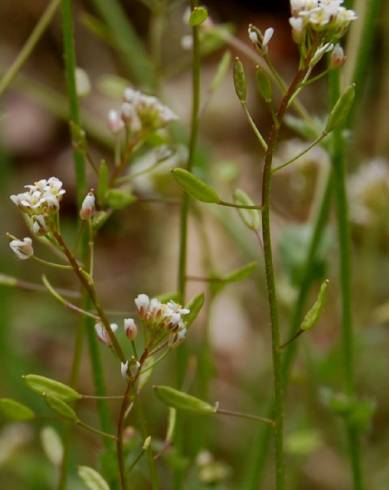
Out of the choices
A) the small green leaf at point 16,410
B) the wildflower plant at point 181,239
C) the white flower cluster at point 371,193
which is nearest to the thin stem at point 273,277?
the wildflower plant at point 181,239

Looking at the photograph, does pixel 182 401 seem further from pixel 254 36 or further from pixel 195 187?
pixel 254 36

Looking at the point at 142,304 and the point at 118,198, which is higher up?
the point at 118,198

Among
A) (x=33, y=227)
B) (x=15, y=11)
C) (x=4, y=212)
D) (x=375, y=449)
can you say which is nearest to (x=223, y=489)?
(x=33, y=227)

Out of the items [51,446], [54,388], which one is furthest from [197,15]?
[51,446]

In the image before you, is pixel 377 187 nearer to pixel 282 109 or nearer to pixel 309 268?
pixel 309 268

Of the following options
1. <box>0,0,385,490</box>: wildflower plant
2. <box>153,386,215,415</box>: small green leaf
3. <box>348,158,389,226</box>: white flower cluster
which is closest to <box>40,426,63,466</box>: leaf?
<box>0,0,385,490</box>: wildflower plant

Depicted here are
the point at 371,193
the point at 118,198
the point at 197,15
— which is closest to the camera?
the point at 197,15
